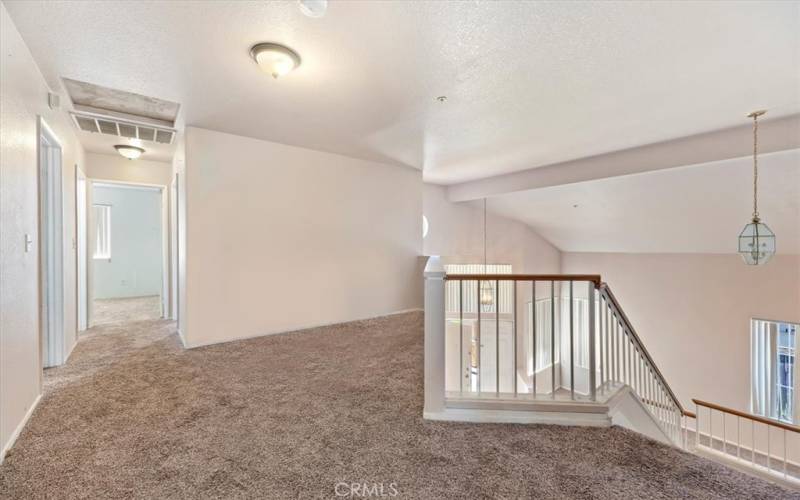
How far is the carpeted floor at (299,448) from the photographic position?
1583mm

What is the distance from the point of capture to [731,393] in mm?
5617

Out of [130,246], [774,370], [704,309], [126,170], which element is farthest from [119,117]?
[774,370]

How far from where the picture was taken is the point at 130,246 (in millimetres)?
7188

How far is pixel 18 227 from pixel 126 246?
6.29m

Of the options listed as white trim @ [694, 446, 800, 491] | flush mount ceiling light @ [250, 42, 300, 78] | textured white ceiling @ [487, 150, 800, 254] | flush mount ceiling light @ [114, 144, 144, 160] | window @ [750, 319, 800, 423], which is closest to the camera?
flush mount ceiling light @ [250, 42, 300, 78]

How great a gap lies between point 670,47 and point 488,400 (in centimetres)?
261

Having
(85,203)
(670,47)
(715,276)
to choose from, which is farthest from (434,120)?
(715,276)

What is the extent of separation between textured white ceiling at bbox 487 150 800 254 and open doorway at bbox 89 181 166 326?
24.8 ft

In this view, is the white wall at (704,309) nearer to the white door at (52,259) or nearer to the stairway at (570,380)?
the stairway at (570,380)

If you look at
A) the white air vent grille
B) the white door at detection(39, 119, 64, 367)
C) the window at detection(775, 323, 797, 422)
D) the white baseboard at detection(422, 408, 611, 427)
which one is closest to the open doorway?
the white air vent grille

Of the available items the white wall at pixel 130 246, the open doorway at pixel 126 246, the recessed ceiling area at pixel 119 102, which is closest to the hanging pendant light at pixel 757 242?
the recessed ceiling area at pixel 119 102

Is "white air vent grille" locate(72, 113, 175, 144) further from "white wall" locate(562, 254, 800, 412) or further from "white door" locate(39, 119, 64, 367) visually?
"white wall" locate(562, 254, 800, 412)

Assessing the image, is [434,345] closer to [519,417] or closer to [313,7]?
[519,417]

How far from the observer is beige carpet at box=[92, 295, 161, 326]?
5.12 metres
